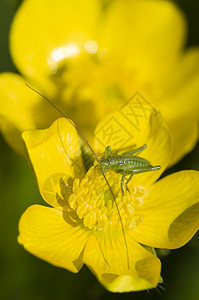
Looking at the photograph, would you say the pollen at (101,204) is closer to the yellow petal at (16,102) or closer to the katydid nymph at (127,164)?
the katydid nymph at (127,164)

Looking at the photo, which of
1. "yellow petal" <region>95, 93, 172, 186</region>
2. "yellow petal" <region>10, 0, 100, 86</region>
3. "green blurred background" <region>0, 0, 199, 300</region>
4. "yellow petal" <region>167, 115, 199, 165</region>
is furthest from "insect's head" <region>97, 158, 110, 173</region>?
"yellow petal" <region>10, 0, 100, 86</region>

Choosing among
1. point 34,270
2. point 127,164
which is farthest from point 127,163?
point 34,270

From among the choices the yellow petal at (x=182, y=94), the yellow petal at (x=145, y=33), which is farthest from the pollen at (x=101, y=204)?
the yellow petal at (x=145, y=33)

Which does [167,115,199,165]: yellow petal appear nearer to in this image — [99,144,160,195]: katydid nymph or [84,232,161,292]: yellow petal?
[99,144,160,195]: katydid nymph

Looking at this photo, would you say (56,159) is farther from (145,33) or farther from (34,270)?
(145,33)

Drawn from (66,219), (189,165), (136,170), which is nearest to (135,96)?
(189,165)

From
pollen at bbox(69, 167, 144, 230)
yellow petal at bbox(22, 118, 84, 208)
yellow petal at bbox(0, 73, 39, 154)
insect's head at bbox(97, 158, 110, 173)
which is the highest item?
yellow petal at bbox(0, 73, 39, 154)
